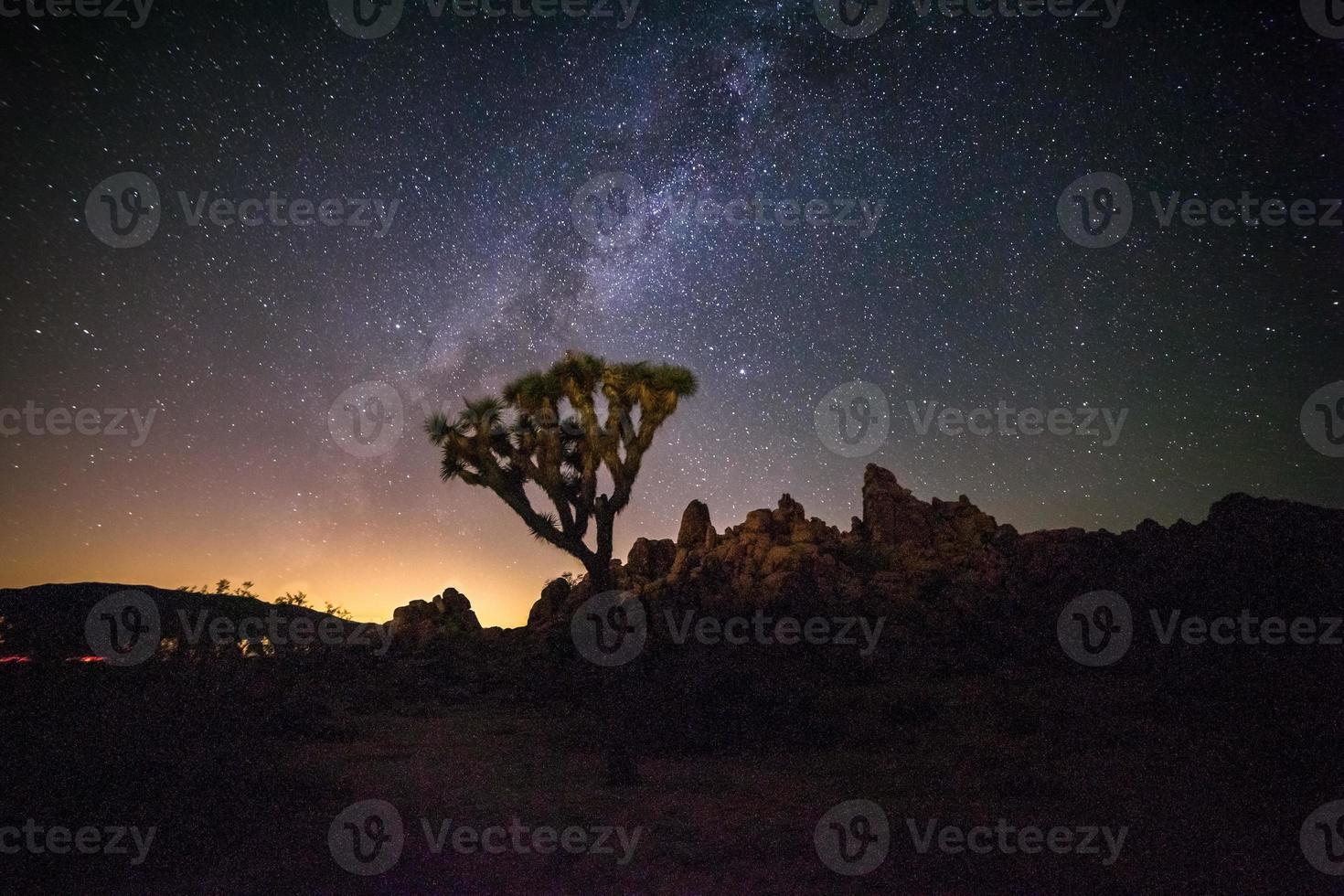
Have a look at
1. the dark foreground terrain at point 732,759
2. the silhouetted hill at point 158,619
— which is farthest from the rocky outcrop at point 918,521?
the silhouetted hill at point 158,619

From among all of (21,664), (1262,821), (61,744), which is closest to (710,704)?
(1262,821)

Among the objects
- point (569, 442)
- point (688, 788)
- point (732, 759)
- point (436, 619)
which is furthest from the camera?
point (436, 619)

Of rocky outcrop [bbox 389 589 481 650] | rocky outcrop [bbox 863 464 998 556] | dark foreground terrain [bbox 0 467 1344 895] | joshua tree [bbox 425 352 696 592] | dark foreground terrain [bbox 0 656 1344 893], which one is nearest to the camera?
dark foreground terrain [bbox 0 656 1344 893]

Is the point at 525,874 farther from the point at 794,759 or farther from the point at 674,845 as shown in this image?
the point at 794,759

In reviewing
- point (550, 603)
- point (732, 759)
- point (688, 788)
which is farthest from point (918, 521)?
point (688, 788)

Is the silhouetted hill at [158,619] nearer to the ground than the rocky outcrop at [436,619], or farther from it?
farther from it

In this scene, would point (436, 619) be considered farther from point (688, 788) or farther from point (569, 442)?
point (688, 788)

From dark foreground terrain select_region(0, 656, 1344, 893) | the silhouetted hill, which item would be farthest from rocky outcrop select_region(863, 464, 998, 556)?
the silhouetted hill

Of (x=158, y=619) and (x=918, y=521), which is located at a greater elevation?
(x=918, y=521)

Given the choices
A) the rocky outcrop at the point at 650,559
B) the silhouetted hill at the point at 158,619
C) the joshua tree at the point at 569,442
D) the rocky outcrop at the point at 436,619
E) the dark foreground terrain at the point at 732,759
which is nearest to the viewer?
the dark foreground terrain at the point at 732,759

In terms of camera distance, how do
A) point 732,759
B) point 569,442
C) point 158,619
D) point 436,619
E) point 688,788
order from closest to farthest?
point 688,788 → point 732,759 → point 158,619 → point 569,442 → point 436,619

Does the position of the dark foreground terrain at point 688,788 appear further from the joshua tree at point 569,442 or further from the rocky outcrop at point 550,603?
the rocky outcrop at point 550,603

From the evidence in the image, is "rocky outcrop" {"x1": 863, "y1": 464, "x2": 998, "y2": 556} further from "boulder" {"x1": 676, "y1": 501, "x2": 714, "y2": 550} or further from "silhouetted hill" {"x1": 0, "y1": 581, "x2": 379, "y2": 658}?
"silhouetted hill" {"x1": 0, "y1": 581, "x2": 379, "y2": 658}

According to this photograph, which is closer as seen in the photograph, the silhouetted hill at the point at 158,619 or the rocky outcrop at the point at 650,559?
the silhouetted hill at the point at 158,619
